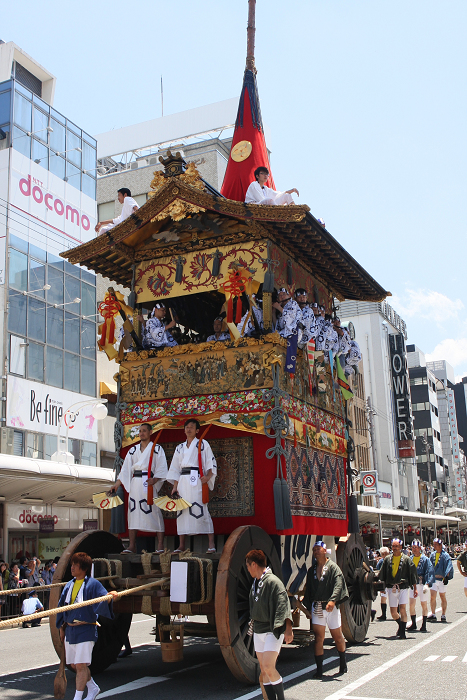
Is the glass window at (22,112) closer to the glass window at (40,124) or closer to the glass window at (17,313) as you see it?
the glass window at (40,124)

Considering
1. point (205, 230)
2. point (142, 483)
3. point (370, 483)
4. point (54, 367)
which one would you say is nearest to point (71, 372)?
point (54, 367)

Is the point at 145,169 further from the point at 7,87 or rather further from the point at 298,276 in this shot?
the point at 298,276

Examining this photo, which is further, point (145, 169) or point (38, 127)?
point (145, 169)

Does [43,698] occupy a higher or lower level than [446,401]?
lower

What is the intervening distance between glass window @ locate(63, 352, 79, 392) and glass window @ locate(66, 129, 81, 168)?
30.4 feet

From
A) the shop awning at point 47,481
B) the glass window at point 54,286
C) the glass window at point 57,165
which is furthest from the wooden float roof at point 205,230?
the glass window at point 57,165

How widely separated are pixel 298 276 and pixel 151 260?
230cm

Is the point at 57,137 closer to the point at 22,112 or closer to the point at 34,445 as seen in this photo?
the point at 22,112

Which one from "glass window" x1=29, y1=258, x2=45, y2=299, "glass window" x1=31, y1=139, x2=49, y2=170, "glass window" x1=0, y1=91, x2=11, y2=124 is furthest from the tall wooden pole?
"glass window" x1=31, y1=139, x2=49, y2=170

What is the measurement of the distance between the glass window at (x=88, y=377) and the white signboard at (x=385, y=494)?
36.8 m

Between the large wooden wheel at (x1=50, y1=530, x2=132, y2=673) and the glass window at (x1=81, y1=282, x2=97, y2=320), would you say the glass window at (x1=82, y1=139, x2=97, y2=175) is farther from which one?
the large wooden wheel at (x1=50, y1=530, x2=132, y2=673)

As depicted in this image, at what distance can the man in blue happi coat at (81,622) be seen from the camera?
21.1 ft

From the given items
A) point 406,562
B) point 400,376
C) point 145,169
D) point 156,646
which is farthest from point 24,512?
point 400,376

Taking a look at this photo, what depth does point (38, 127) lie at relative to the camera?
2933cm
